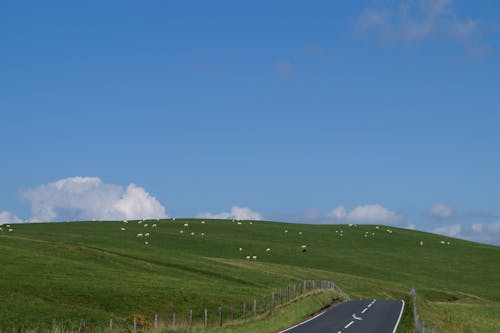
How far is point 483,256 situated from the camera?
135m

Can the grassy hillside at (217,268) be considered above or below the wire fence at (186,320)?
above

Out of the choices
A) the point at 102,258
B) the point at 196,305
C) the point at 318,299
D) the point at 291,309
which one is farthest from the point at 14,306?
the point at 102,258

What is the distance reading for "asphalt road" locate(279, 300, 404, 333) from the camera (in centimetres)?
4178

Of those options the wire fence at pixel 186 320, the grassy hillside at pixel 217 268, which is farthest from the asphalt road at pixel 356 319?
the grassy hillside at pixel 217 268

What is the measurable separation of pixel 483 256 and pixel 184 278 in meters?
80.5

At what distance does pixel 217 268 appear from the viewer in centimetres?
8612

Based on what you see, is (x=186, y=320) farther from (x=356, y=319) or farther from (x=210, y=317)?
(x=356, y=319)

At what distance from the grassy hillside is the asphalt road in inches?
167

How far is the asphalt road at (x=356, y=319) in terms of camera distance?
1645 inches

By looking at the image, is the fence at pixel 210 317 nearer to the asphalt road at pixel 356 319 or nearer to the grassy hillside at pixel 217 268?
the grassy hillside at pixel 217 268

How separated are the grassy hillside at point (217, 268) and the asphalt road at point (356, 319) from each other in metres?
4.25

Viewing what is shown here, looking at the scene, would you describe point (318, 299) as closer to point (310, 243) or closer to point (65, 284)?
point (65, 284)

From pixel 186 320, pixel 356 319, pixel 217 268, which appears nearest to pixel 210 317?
pixel 186 320

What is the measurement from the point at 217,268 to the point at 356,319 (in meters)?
39.2
